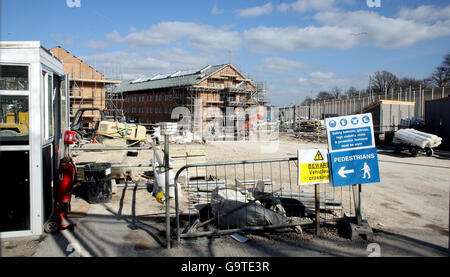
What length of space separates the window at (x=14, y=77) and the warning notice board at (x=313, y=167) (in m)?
4.66

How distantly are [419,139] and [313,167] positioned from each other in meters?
15.7

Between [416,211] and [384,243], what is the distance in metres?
2.97

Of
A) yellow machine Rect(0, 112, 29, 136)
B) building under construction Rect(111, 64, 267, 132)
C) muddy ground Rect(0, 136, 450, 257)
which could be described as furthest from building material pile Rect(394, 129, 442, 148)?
building under construction Rect(111, 64, 267, 132)

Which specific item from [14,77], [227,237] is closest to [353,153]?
[227,237]

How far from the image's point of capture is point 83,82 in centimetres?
4012

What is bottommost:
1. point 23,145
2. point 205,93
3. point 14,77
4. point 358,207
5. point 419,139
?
point 358,207

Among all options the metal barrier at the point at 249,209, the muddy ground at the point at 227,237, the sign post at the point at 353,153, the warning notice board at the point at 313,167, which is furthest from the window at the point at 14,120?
the sign post at the point at 353,153

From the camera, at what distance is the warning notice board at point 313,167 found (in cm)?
566

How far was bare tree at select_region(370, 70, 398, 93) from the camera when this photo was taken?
222 feet

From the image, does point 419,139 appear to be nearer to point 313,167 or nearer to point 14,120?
point 313,167

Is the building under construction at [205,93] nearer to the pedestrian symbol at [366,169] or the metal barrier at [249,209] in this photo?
the metal barrier at [249,209]

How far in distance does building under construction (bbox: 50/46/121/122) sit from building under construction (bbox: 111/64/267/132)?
4.13m

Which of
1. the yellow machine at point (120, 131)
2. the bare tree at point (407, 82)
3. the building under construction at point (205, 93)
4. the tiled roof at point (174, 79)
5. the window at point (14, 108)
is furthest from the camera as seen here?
the bare tree at point (407, 82)
